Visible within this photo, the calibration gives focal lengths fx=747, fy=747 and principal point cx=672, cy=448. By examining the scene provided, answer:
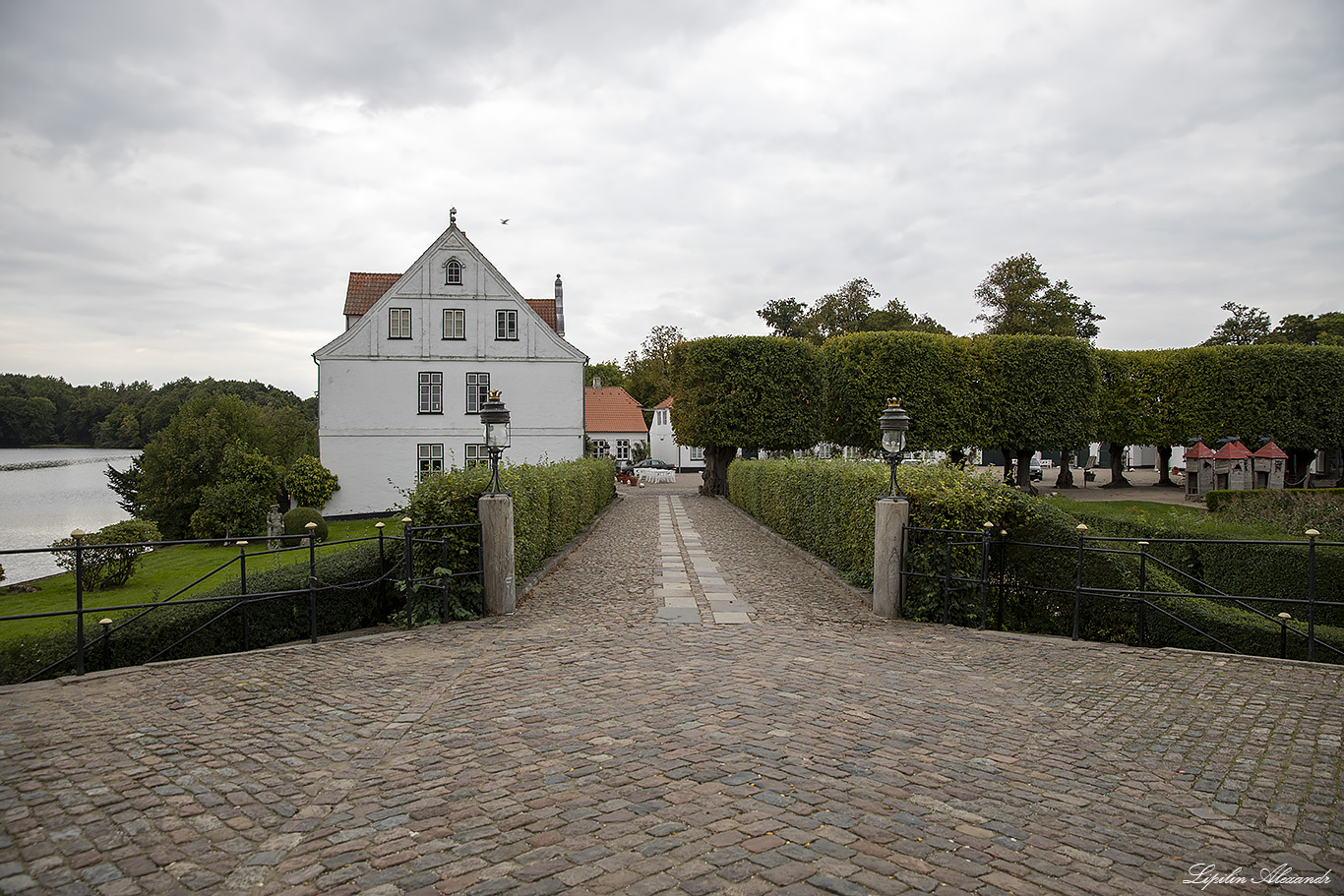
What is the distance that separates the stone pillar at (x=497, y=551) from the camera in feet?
27.4

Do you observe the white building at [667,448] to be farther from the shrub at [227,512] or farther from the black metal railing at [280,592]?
the black metal railing at [280,592]

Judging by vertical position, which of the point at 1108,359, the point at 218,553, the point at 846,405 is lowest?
the point at 218,553

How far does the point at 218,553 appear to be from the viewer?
24.3m

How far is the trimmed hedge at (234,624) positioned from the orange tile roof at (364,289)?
2776cm

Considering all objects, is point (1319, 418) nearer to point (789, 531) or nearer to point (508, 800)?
point (789, 531)

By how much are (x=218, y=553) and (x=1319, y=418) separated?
4247 centimetres

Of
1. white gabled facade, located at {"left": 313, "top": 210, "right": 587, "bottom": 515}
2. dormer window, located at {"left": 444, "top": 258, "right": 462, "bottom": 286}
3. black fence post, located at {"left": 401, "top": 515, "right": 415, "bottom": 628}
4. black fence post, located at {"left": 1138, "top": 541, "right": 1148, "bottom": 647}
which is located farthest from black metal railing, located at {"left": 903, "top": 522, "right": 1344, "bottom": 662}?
dormer window, located at {"left": 444, "top": 258, "right": 462, "bottom": 286}

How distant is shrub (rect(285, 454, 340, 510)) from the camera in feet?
95.6

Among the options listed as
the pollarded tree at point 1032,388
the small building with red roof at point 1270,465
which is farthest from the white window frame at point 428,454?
the small building with red roof at point 1270,465

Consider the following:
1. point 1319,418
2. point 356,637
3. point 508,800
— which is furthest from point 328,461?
point 1319,418

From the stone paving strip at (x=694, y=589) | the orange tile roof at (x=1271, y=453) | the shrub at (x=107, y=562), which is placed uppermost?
the orange tile roof at (x=1271, y=453)

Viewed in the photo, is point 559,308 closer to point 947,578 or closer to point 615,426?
point 615,426

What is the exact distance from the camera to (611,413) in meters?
55.7

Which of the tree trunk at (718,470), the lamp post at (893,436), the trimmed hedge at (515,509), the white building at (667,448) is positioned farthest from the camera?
the white building at (667,448)
